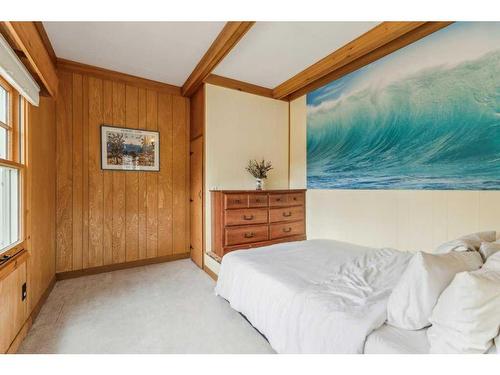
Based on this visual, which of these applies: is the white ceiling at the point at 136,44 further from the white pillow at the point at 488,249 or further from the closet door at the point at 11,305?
the white pillow at the point at 488,249

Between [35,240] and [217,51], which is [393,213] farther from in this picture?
[35,240]

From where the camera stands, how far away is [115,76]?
3109mm

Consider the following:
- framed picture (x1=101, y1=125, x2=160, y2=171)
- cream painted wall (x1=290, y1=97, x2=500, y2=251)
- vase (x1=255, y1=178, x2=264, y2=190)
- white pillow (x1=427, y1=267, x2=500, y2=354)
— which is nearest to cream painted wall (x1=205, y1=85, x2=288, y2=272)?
vase (x1=255, y1=178, x2=264, y2=190)

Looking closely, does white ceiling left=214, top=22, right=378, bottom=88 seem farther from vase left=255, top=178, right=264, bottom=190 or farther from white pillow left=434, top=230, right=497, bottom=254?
white pillow left=434, top=230, right=497, bottom=254

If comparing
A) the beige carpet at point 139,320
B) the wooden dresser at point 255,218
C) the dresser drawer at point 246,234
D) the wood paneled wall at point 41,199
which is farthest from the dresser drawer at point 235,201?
the wood paneled wall at point 41,199

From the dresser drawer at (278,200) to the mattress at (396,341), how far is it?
232 centimetres

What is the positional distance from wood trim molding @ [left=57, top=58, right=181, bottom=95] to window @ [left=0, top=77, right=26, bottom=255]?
132 cm

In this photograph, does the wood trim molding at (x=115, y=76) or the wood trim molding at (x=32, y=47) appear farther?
the wood trim molding at (x=115, y=76)

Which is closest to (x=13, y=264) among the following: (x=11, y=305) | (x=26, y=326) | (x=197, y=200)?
(x=11, y=305)

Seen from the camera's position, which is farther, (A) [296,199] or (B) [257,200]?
(A) [296,199]

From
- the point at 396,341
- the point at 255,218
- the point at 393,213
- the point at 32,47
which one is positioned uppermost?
the point at 32,47

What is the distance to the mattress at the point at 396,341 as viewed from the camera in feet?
3.02

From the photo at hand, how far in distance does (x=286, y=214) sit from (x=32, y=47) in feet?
10.1
